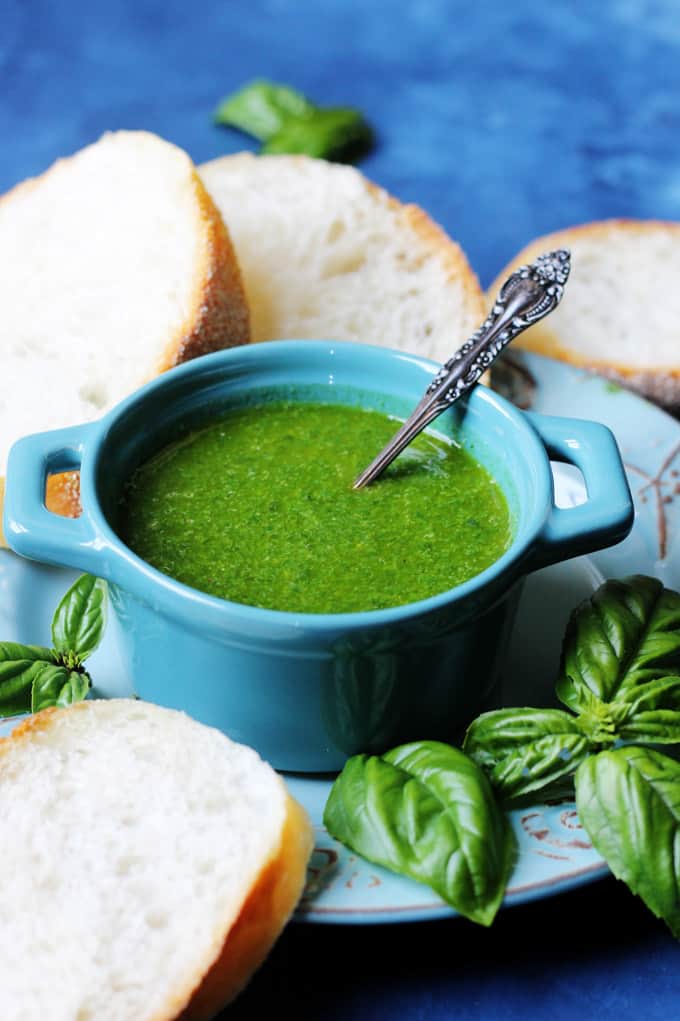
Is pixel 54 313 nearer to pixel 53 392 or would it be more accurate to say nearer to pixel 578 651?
pixel 53 392

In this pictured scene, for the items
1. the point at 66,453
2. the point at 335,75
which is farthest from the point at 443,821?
the point at 335,75

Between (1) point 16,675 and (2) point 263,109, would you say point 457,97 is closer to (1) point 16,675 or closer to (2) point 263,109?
(2) point 263,109

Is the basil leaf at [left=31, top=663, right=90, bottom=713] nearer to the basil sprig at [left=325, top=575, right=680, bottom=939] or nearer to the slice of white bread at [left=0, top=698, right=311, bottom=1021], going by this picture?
the slice of white bread at [left=0, top=698, right=311, bottom=1021]

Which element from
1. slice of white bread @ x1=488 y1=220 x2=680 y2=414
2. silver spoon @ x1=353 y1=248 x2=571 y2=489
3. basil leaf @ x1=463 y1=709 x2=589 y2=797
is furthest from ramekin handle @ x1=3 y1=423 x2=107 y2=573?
slice of white bread @ x1=488 y1=220 x2=680 y2=414

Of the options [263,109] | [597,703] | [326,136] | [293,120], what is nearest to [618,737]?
[597,703]

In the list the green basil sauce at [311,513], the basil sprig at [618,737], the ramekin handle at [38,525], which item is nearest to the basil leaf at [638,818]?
the basil sprig at [618,737]
